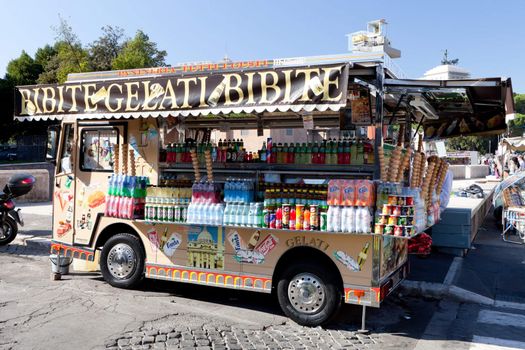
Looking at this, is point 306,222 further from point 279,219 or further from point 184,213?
point 184,213

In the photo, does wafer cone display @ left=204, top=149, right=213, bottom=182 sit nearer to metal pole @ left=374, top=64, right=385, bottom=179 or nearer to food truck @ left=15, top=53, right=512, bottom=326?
food truck @ left=15, top=53, right=512, bottom=326

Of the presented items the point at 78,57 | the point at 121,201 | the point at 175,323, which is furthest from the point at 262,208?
the point at 78,57

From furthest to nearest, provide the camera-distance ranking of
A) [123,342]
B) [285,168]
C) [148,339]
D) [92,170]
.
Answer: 1. [92,170]
2. [285,168]
3. [148,339]
4. [123,342]

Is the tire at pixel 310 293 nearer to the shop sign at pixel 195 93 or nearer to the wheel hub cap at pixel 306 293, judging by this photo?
the wheel hub cap at pixel 306 293

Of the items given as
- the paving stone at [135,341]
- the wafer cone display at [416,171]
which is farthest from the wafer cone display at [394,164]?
the paving stone at [135,341]

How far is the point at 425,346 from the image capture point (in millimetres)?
4812

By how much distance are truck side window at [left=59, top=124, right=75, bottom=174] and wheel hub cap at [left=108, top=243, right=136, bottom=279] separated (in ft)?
4.88

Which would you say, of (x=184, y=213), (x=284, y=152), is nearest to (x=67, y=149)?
(x=184, y=213)

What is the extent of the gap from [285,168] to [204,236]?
1383 mm

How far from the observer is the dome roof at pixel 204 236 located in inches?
231

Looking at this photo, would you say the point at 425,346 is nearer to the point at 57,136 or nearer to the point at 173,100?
the point at 173,100

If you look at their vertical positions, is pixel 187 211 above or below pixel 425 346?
above

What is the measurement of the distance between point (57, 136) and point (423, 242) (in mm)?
6446

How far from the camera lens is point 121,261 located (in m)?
6.46
